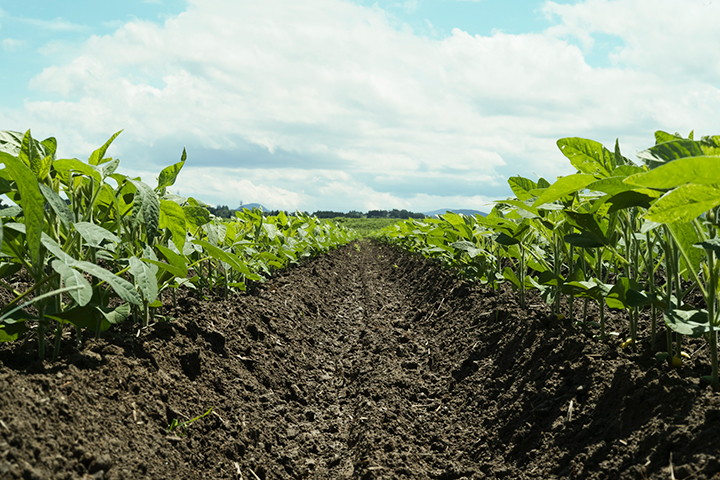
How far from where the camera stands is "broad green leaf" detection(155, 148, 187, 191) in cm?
228

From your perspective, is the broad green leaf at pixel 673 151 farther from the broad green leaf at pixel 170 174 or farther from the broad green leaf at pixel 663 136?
the broad green leaf at pixel 170 174

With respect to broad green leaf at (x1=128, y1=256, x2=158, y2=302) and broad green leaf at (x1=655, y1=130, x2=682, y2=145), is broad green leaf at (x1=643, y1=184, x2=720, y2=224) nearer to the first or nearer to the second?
broad green leaf at (x1=655, y1=130, x2=682, y2=145)

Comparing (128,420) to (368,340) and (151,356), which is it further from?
(368,340)

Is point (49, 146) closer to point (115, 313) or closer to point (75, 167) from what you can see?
point (75, 167)

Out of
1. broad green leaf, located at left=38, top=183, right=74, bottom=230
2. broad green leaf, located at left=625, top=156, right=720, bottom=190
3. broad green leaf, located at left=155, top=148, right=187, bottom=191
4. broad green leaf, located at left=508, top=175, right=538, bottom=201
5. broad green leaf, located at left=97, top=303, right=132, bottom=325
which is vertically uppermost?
broad green leaf, located at left=508, top=175, right=538, bottom=201

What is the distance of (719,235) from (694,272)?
18 cm

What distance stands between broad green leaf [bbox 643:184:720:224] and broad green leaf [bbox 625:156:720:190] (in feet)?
0.38

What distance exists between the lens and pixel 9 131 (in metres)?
1.88

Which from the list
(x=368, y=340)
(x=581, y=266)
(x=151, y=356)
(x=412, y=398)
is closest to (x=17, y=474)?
(x=151, y=356)

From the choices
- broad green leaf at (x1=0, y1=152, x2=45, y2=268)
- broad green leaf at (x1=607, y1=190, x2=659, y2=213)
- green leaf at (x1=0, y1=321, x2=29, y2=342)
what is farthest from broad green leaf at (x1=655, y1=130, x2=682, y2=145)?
green leaf at (x1=0, y1=321, x2=29, y2=342)

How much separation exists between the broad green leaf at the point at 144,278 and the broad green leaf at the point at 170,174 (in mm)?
637

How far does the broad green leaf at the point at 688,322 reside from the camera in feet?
4.95

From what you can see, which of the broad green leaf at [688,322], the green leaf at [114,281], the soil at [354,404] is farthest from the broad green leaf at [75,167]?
the broad green leaf at [688,322]

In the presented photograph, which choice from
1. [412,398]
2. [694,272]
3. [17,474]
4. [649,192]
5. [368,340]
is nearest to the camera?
[17,474]
